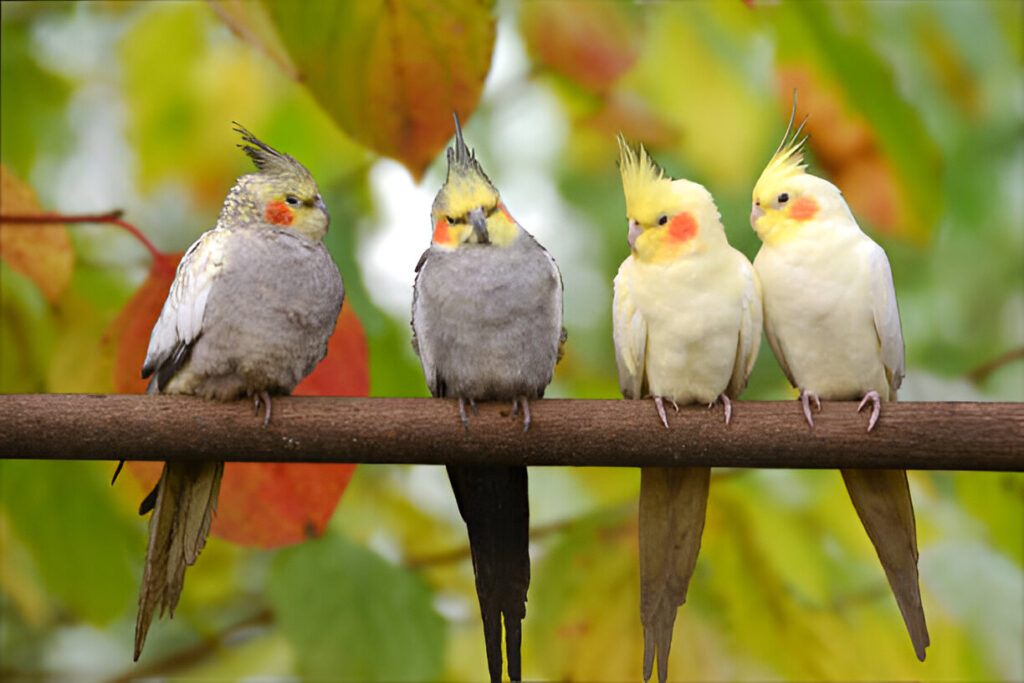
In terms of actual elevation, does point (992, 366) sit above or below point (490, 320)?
above

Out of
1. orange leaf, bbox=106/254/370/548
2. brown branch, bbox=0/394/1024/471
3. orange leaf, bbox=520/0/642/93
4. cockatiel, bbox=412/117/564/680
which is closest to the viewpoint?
brown branch, bbox=0/394/1024/471

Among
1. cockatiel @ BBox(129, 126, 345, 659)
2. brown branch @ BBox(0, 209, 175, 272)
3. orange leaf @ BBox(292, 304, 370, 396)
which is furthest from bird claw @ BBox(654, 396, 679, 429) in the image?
brown branch @ BBox(0, 209, 175, 272)

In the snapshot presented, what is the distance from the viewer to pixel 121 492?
1832mm

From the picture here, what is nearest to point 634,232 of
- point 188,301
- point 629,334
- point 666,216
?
point 666,216

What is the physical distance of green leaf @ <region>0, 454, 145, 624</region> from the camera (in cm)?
181

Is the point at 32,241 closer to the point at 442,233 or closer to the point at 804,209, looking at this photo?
the point at 442,233

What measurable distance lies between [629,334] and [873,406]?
36cm

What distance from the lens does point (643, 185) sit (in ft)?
4.25

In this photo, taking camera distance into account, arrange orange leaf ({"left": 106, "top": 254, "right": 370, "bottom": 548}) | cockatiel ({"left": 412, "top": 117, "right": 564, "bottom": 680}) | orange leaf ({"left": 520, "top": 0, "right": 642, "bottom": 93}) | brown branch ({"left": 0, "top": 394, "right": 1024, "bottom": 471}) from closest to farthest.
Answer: brown branch ({"left": 0, "top": 394, "right": 1024, "bottom": 471}) → cockatiel ({"left": 412, "top": 117, "right": 564, "bottom": 680}) → orange leaf ({"left": 106, "top": 254, "right": 370, "bottom": 548}) → orange leaf ({"left": 520, "top": 0, "right": 642, "bottom": 93})

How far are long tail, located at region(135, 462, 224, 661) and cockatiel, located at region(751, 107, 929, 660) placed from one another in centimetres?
92

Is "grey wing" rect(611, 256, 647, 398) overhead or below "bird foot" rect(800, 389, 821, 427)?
overhead

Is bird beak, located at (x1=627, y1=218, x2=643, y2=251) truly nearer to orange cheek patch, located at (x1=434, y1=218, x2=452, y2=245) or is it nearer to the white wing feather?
orange cheek patch, located at (x1=434, y1=218, x2=452, y2=245)

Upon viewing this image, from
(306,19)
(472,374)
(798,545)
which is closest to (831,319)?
(472,374)

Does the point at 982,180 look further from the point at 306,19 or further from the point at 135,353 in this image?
the point at 135,353
